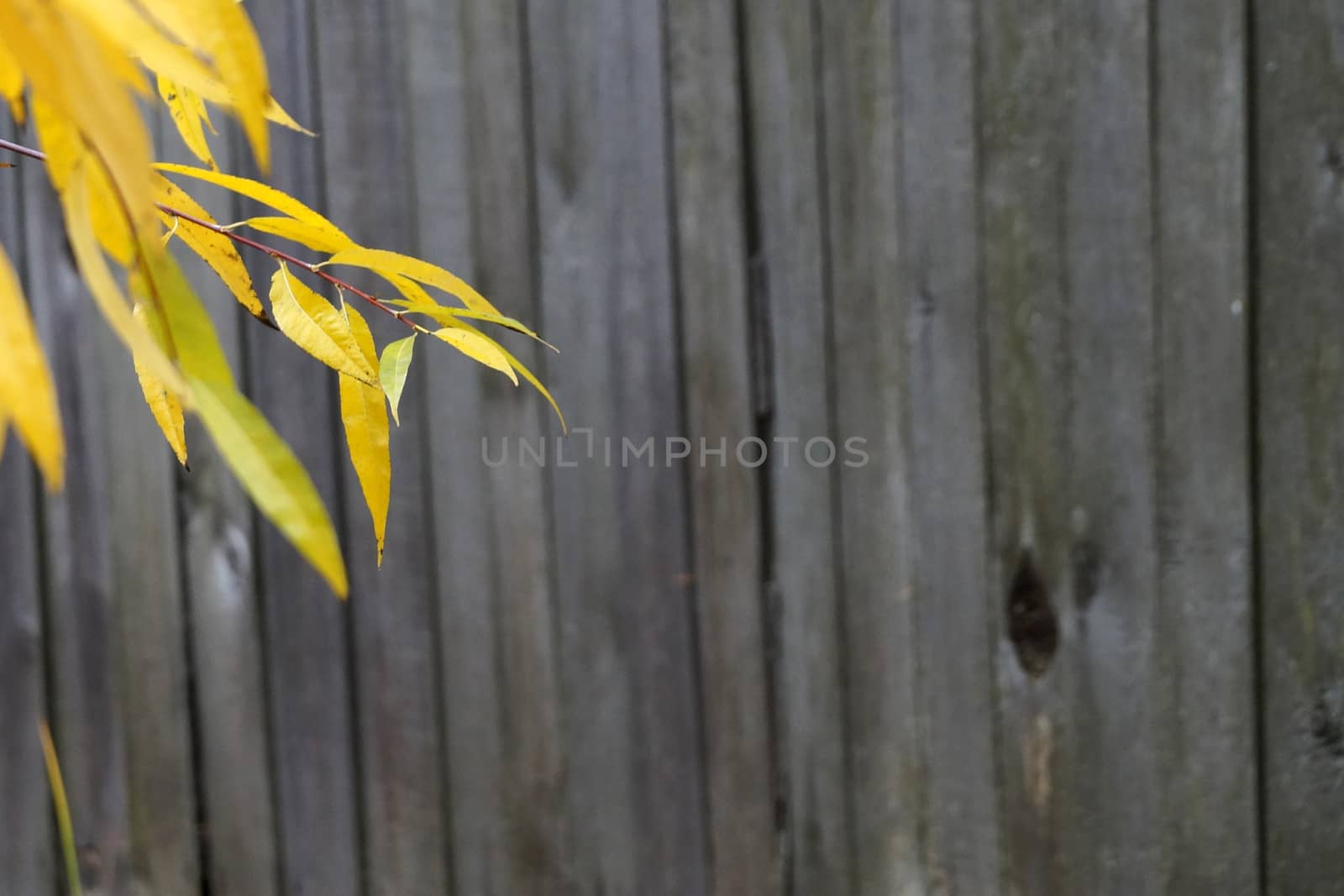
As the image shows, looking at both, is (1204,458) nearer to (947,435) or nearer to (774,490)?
(947,435)

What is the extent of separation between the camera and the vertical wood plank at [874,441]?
106cm

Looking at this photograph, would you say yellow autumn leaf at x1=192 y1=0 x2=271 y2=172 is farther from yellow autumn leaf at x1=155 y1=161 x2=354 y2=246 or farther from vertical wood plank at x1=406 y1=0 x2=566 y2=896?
vertical wood plank at x1=406 y1=0 x2=566 y2=896

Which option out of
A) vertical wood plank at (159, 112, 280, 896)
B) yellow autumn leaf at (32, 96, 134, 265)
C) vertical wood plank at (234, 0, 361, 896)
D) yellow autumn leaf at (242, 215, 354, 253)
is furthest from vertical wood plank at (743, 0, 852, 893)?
yellow autumn leaf at (32, 96, 134, 265)

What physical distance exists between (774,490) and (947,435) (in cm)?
19

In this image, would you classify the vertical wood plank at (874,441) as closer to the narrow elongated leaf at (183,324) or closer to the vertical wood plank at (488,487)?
the vertical wood plank at (488,487)

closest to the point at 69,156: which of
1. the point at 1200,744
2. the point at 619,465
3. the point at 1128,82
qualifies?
the point at 619,465

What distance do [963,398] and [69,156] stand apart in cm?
91

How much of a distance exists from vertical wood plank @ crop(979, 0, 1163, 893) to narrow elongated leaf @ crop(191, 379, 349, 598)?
0.92 metres

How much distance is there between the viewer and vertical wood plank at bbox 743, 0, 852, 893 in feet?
3.51

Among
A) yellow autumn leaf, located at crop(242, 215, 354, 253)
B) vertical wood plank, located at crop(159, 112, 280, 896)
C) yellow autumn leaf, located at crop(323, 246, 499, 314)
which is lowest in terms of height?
vertical wood plank, located at crop(159, 112, 280, 896)

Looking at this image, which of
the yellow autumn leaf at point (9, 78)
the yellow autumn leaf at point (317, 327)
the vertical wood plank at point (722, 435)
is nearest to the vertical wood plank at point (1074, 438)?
the vertical wood plank at point (722, 435)

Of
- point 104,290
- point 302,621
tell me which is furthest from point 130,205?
point 302,621

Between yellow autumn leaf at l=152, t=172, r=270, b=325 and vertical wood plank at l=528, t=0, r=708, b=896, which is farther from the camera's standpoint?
vertical wood plank at l=528, t=0, r=708, b=896

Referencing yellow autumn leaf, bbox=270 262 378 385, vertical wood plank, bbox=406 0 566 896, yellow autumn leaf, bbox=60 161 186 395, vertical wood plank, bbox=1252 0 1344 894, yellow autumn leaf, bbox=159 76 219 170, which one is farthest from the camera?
vertical wood plank, bbox=406 0 566 896
